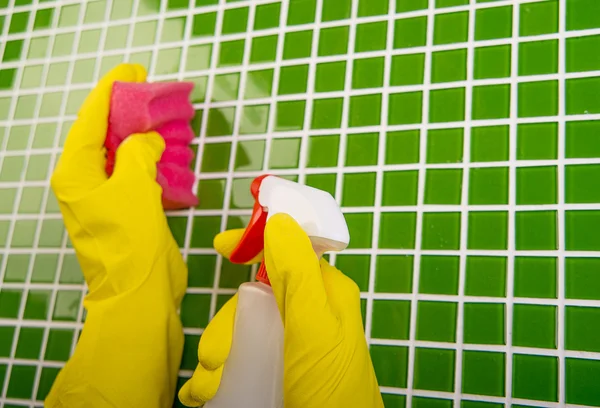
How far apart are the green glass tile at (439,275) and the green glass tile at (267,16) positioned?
445mm

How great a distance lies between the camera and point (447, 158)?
2.85ft

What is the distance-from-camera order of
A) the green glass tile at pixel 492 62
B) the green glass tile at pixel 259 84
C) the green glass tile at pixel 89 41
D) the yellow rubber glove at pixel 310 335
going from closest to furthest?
the yellow rubber glove at pixel 310 335 → the green glass tile at pixel 492 62 → the green glass tile at pixel 259 84 → the green glass tile at pixel 89 41

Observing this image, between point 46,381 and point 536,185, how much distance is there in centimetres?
76

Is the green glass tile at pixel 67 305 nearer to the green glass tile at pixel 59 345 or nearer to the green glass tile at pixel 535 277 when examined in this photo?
the green glass tile at pixel 59 345

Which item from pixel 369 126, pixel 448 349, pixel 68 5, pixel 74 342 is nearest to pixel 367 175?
pixel 369 126

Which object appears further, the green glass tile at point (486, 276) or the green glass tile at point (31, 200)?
the green glass tile at point (31, 200)

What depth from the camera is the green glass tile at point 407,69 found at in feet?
2.98

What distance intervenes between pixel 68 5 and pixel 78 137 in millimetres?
379

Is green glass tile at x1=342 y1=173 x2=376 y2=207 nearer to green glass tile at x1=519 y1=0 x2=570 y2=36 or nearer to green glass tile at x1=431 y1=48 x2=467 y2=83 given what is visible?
green glass tile at x1=431 y1=48 x2=467 y2=83

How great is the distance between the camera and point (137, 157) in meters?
0.85

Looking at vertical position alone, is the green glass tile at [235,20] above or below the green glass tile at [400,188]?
above

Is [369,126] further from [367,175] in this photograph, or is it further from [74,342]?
[74,342]

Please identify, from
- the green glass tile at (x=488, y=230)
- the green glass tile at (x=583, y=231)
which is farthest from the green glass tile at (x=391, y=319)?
the green glass tile at (x=583, y=231)

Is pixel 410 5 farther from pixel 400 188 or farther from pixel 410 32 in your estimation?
pixel 400 188
